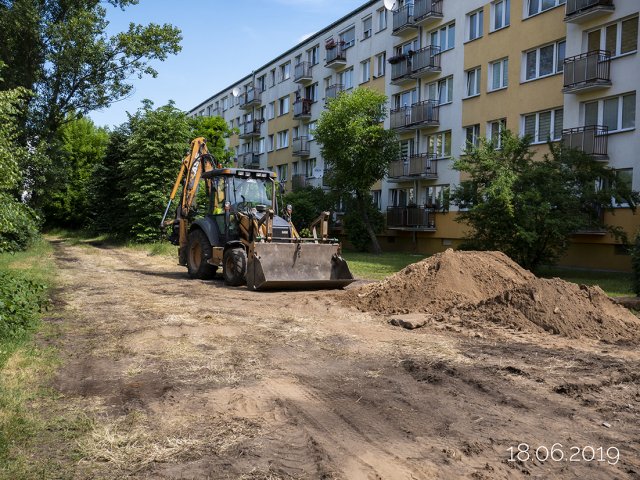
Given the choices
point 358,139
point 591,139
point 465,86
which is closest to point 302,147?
point 358,139

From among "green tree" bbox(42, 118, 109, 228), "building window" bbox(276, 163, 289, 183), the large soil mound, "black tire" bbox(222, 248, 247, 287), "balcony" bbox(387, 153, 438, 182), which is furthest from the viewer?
"building window" bbox(276, 163, 289, 183)

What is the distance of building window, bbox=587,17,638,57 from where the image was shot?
2309 cm

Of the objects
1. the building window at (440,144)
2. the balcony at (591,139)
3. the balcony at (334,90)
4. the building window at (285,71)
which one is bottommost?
the balcony at (591,139)

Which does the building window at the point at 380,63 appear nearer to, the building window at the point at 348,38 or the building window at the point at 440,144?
the building window at the point at 348,38

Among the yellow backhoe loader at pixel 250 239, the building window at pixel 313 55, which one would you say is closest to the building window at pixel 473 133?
the yellow backhoe loader at pixel 250 239

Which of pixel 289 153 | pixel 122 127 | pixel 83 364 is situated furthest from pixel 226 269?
pixel 289 153

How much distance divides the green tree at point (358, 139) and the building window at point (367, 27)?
10.7 metres

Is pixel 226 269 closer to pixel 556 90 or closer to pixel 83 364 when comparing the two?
pixel 83 364

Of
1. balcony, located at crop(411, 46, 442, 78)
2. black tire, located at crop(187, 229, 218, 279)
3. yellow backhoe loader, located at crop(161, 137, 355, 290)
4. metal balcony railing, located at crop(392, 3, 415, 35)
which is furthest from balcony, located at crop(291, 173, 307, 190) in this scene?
black tire, located at crop(187, 229, 218, 279)

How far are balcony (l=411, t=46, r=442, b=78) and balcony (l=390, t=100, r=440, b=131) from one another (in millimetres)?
1665

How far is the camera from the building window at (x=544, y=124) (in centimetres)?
2644

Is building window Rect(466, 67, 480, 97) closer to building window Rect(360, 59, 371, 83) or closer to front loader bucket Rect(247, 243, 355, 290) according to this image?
building window Rect(360, 59, 371, 83)

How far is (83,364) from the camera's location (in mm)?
6961

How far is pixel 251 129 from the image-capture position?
2394 inches
